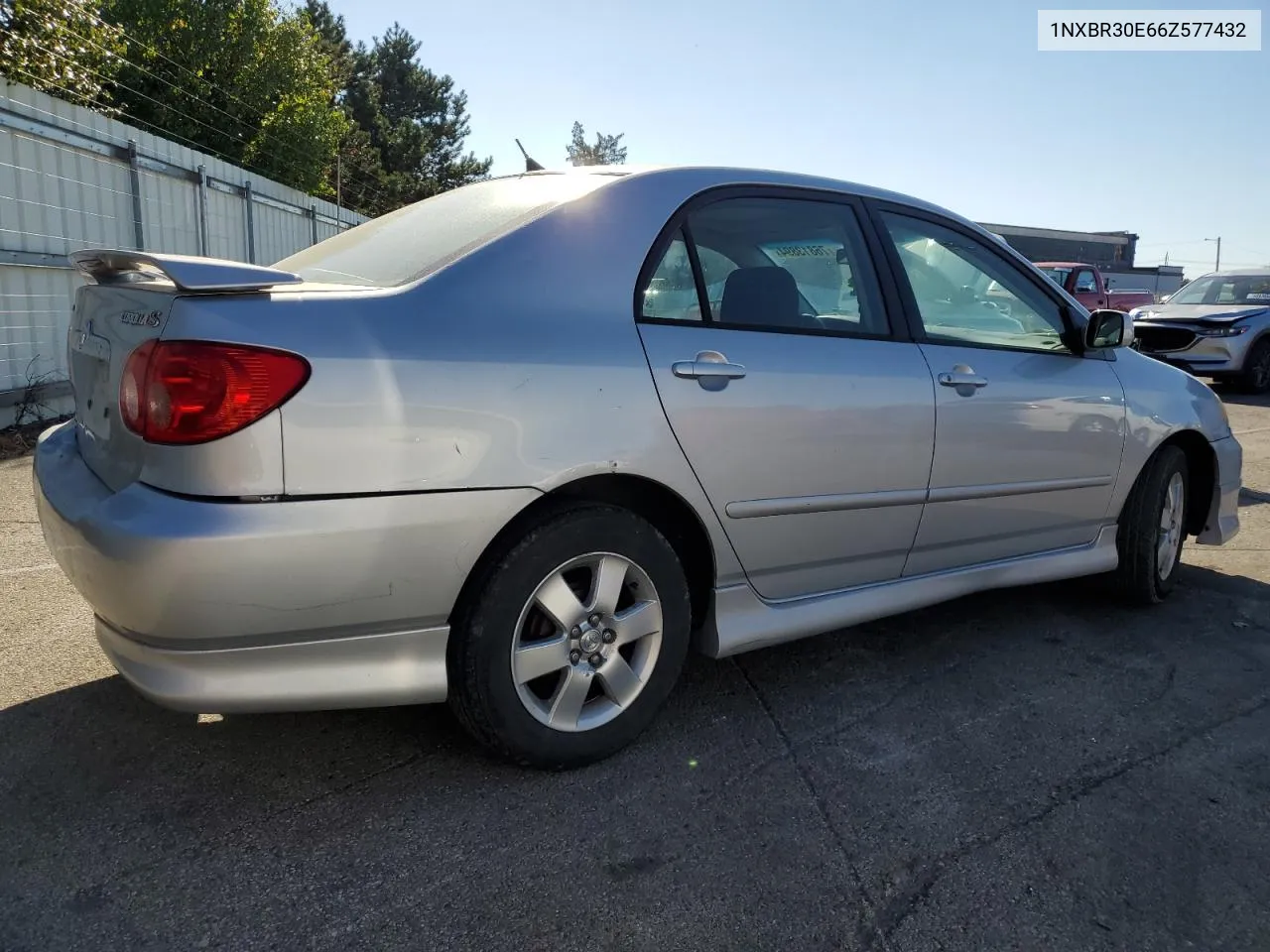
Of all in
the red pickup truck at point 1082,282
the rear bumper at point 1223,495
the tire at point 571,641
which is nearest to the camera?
the tire at point 571,641

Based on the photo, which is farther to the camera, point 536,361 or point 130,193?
point 130,193

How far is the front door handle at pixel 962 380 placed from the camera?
308cm

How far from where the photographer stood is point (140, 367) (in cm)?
203

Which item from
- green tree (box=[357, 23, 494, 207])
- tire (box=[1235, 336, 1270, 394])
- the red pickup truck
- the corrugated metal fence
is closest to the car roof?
the corrugated metal fence

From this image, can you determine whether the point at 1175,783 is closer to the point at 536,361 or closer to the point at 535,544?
the point at 535,544

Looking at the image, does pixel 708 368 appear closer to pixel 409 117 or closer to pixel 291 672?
pixel 291 672

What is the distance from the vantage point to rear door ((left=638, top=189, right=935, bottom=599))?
8.32 feet

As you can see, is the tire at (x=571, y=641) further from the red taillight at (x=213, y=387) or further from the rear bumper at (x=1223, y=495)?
the rear bumper at (x=1223, y=495)

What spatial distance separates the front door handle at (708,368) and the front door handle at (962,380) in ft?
2.86

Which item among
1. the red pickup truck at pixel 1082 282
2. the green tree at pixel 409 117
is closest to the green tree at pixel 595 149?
the green tree at pixel 409 117

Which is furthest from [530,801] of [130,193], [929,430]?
[130,193]

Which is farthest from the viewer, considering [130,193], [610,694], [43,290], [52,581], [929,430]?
[130,193]

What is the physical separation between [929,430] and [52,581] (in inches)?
132

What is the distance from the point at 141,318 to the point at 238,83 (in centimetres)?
2636
